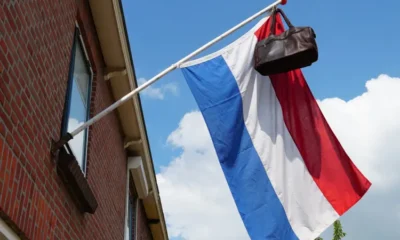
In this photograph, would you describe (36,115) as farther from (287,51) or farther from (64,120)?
(287,51)

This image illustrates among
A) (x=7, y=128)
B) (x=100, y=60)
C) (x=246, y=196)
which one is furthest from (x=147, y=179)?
(x=7, y=128)

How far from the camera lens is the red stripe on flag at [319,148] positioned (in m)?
5.92

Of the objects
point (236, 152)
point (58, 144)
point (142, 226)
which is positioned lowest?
point (58, 144)

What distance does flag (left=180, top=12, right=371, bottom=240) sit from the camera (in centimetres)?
573

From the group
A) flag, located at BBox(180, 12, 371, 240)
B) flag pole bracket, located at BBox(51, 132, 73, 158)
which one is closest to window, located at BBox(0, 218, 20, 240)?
flag pole bracket, located at BBox(51, 132, 73, 158)

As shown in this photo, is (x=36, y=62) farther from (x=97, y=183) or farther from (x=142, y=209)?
(x=142, y=209)

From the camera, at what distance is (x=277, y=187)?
5.80 m

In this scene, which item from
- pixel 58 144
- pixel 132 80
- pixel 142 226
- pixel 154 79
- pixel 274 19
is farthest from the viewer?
pixel 142 226

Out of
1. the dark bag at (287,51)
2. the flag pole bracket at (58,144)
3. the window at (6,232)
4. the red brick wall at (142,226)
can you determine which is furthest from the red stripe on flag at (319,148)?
the red brick wall at (142,226)

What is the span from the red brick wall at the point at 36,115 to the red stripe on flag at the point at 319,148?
222cm

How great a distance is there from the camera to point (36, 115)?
404 centimetres

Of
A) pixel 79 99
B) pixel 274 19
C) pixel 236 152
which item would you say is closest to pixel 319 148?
pixel 236 152

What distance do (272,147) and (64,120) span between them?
2.30 m

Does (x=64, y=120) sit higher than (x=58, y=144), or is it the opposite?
(x=64, y=120)
